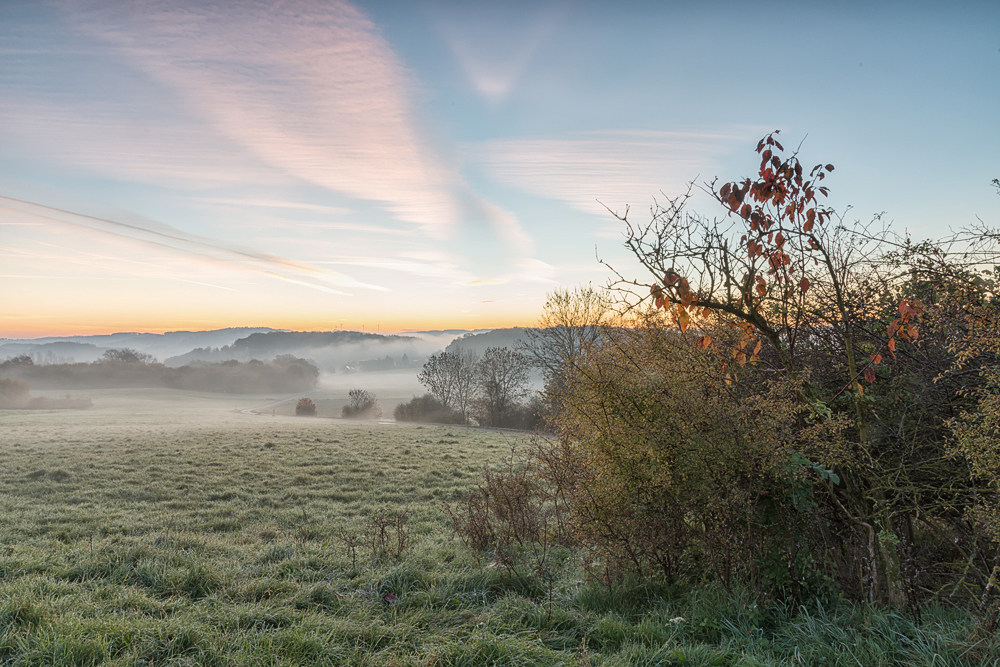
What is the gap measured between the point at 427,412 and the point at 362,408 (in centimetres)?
978

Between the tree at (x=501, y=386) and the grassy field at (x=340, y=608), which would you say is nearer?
the grassy field at (x=340, y=608)

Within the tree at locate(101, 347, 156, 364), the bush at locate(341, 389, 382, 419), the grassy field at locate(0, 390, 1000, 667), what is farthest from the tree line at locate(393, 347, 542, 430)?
the tree at locate(101, 347, 156, 364)

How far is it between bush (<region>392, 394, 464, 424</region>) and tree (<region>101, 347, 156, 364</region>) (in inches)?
2488

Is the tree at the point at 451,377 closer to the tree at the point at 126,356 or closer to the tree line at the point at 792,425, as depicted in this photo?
the tree line at the point at 792,425

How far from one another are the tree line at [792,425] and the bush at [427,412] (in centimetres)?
3180

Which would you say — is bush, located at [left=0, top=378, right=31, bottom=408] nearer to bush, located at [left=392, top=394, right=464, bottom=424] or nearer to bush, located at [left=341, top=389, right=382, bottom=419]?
bush, located at [left=341, top=389, right=382, bottom=419]

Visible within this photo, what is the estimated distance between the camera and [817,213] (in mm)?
3490

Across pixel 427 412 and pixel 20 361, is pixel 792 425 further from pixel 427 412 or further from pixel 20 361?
pixel 20 361

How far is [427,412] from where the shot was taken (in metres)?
37.6

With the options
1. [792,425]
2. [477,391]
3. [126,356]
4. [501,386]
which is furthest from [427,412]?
[126,356]

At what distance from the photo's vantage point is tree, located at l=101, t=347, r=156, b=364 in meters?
77.9

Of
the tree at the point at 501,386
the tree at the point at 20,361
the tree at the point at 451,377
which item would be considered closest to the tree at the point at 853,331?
the tree at the point at 501,386

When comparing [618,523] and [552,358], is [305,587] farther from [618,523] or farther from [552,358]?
[552,358]

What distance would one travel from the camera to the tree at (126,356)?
256 feet
